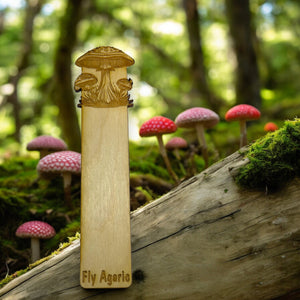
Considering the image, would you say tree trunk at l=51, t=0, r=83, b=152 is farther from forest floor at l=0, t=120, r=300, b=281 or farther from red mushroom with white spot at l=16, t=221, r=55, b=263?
red mushroom with white spot at l=16, t=221, r=55, b=263

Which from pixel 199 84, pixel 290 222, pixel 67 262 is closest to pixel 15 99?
pixel 199 84

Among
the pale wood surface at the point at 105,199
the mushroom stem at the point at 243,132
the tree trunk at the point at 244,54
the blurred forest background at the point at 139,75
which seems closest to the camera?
the pale wood surface at the point at 105,199

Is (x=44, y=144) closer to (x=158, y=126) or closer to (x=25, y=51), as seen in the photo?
(x=158, y=126)

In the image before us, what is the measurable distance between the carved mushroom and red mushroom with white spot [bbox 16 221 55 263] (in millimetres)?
1674

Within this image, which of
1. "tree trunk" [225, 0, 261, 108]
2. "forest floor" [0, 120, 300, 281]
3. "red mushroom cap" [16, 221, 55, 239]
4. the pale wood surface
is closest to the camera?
the pale wood surface

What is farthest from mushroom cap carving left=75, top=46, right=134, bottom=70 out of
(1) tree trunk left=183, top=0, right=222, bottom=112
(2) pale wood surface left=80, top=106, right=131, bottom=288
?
(1) tree trunk left=183, top=0, right=222, bottom=112

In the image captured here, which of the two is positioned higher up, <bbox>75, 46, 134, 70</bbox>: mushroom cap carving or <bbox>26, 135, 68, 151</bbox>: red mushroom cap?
<bbox>75, 46, 134, 70</bbox>: mushroom cap carving

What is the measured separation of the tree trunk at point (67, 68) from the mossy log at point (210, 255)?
4.57 meters

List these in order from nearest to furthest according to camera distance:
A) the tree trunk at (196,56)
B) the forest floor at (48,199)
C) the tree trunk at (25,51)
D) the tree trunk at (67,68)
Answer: the forest floor at (48,199), the tree trunk at (67,68), the tree trunk at (196,56), the tree trunk at (25,51)

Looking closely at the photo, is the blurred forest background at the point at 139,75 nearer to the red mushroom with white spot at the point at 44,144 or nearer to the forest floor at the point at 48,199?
the forest floor at the point at 48,199

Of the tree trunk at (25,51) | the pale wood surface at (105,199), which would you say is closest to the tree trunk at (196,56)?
the pale wood surface at (105,199)

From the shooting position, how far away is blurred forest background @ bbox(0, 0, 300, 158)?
436 inches

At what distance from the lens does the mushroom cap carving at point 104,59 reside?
2066 millimetres

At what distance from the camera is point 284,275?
1.98 meters
